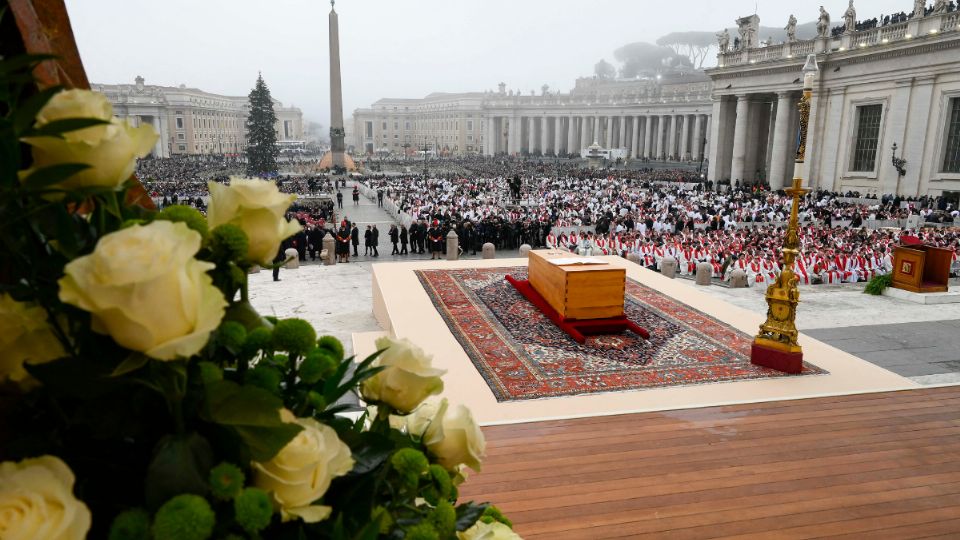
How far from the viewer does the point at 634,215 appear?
92.2ft

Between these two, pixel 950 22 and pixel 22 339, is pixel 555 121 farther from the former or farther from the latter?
pixel 22 339

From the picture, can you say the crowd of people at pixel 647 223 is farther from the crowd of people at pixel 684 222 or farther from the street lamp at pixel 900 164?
the street lamp at pixel 900 164

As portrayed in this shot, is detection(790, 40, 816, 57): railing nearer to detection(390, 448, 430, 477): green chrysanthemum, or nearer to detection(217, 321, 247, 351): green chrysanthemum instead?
detection(390, 448, 430, 477): green chrysanthemum

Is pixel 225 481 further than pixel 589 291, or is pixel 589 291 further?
pixel 589 291

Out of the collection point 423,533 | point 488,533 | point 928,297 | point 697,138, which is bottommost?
point 928,297

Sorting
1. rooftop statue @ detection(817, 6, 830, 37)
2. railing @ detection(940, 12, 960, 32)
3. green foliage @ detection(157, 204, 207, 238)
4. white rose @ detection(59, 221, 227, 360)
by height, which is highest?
rooftop statue @ detection(817, 6, 830, 37)

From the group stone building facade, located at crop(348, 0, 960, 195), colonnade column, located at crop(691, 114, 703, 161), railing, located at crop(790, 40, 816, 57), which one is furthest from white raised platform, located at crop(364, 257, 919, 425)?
colonnade column, located at crop(691, 114, 703, 161)

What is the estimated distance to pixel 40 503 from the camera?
0.78 metres

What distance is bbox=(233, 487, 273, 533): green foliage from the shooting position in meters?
0.89

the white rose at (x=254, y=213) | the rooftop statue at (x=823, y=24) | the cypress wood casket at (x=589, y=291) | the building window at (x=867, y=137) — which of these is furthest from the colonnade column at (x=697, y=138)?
the white rose at (x=254, y=213)

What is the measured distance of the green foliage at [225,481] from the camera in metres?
0.88

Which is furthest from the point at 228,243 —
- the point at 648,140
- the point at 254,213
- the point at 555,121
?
the point at 555,121

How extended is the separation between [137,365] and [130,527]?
22 cm

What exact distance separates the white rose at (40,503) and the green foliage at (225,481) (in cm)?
15
